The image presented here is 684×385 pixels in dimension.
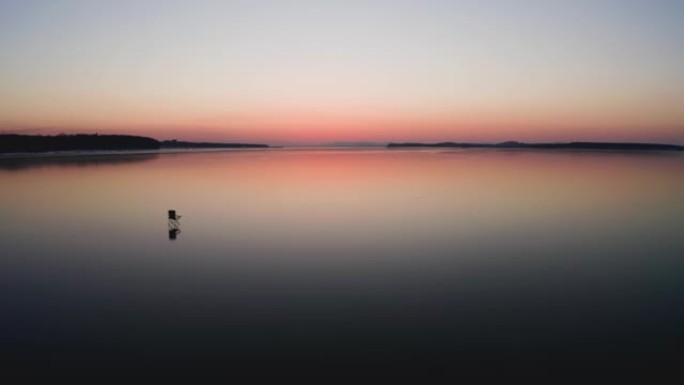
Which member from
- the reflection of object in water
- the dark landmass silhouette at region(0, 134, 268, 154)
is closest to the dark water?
the reflection of object in water

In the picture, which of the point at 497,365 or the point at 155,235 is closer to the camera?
the point at 497,365

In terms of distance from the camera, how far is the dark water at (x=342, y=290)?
7.14m

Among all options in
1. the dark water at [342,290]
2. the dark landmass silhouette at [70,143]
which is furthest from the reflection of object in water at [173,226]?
the dark landmass silhouette at [70,143]

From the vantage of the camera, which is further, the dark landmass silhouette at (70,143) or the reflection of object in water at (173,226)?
the dark landmass silhouette at (70,143)

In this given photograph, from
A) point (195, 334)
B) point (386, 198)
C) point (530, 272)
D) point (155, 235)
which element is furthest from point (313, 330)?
point (386, 198)

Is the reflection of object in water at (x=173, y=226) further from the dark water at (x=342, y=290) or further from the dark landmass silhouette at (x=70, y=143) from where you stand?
the dark landmass silhouette at (x=70, y=143)

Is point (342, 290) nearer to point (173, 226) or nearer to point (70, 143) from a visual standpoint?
point (173, 226)

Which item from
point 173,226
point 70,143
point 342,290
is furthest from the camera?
point 70,143

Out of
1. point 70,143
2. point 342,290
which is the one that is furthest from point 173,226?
point 70,143

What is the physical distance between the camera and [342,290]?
33.7ft

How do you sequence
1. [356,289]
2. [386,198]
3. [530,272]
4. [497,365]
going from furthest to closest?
[386,198]
[530,272]
[356,289]
[497,365]

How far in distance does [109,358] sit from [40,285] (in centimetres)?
517

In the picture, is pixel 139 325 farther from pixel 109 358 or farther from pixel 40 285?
pixel 40 285

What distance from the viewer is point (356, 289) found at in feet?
33.9
